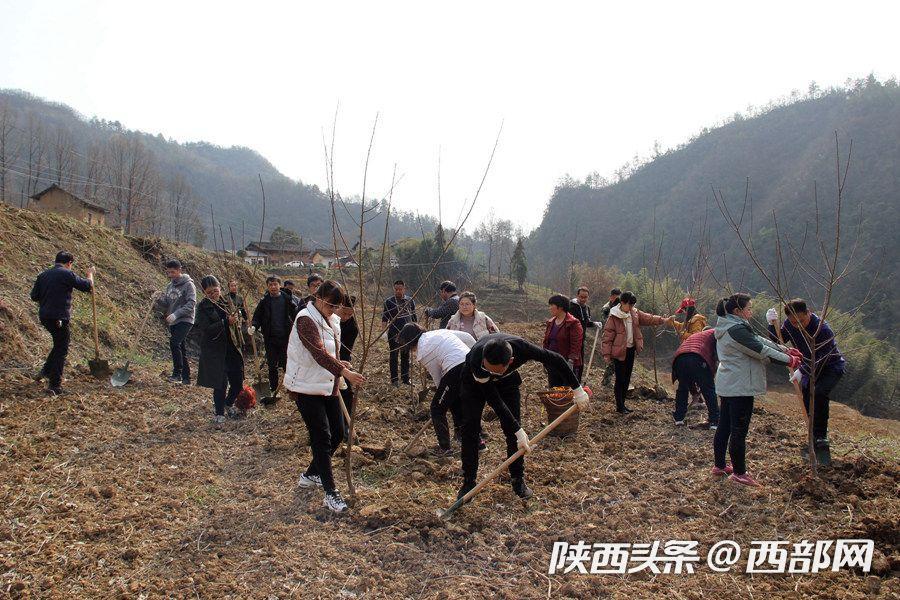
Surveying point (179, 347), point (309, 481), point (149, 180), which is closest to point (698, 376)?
point (309, 481)

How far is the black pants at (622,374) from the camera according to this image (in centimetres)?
602

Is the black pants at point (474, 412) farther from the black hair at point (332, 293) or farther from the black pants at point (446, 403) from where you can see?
the black hair at point (332, 293)

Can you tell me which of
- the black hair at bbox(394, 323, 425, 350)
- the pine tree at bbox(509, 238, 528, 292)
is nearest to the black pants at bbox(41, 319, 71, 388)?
the black hair at bbox(394, 323, 425, 350)

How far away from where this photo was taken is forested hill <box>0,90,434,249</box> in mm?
40031

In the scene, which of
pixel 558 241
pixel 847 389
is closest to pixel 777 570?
pixel 847 389

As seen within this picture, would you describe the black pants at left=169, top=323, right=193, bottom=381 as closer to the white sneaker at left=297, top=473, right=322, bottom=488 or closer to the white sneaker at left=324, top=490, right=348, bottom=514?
the white sneaker at left=297, top=473, right=322, bottom=488

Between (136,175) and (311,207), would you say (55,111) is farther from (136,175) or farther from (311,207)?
(136,175)

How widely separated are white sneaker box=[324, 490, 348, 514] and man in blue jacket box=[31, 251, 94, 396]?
3.97 metres

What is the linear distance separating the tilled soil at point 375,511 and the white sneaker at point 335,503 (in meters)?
0.08

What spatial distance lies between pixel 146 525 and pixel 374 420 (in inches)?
106

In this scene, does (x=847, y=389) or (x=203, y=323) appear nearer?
(x=203, y=323)

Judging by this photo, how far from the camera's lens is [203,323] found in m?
5.27

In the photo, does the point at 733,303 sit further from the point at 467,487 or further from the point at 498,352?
the point at 467,487

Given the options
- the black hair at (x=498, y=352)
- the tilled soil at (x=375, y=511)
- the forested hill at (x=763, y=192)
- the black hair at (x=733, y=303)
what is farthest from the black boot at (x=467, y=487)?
the forested hill at (x=763, y=192)
